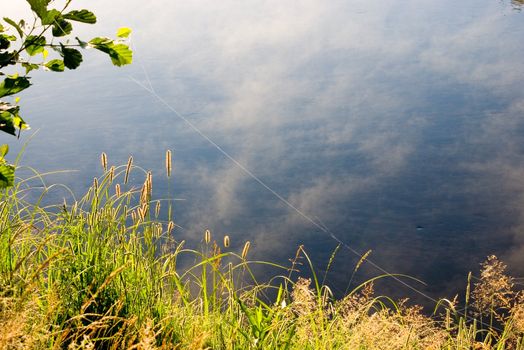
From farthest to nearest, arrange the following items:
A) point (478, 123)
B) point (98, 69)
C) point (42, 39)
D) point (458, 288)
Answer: point (98, 69)
point (478, 123)
point (458, 288)
point (42, 39)

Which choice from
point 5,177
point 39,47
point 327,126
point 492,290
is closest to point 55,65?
point 39,47

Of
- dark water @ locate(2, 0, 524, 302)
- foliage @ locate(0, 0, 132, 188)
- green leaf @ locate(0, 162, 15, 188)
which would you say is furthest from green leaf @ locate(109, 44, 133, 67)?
dark water @ locate(2, 0, 524, 302)

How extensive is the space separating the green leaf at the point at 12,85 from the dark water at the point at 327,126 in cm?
318

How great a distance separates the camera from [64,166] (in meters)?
5.92

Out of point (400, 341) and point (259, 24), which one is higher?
point (259, 24)

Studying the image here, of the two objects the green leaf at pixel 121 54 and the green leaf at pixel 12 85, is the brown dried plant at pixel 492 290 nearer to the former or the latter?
the green leaf at pixel 121 54

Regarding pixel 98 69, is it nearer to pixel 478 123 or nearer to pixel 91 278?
pixel 478 123

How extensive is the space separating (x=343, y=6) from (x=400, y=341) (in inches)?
317

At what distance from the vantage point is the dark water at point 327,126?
5.23m

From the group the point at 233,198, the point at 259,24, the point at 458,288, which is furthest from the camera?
the point at 259,24

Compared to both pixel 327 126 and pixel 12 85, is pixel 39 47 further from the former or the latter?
pixel 327 126

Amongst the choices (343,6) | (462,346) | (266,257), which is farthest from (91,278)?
(343,6)

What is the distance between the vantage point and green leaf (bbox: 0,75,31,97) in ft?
6.01

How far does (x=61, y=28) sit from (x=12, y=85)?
20 centimetres
